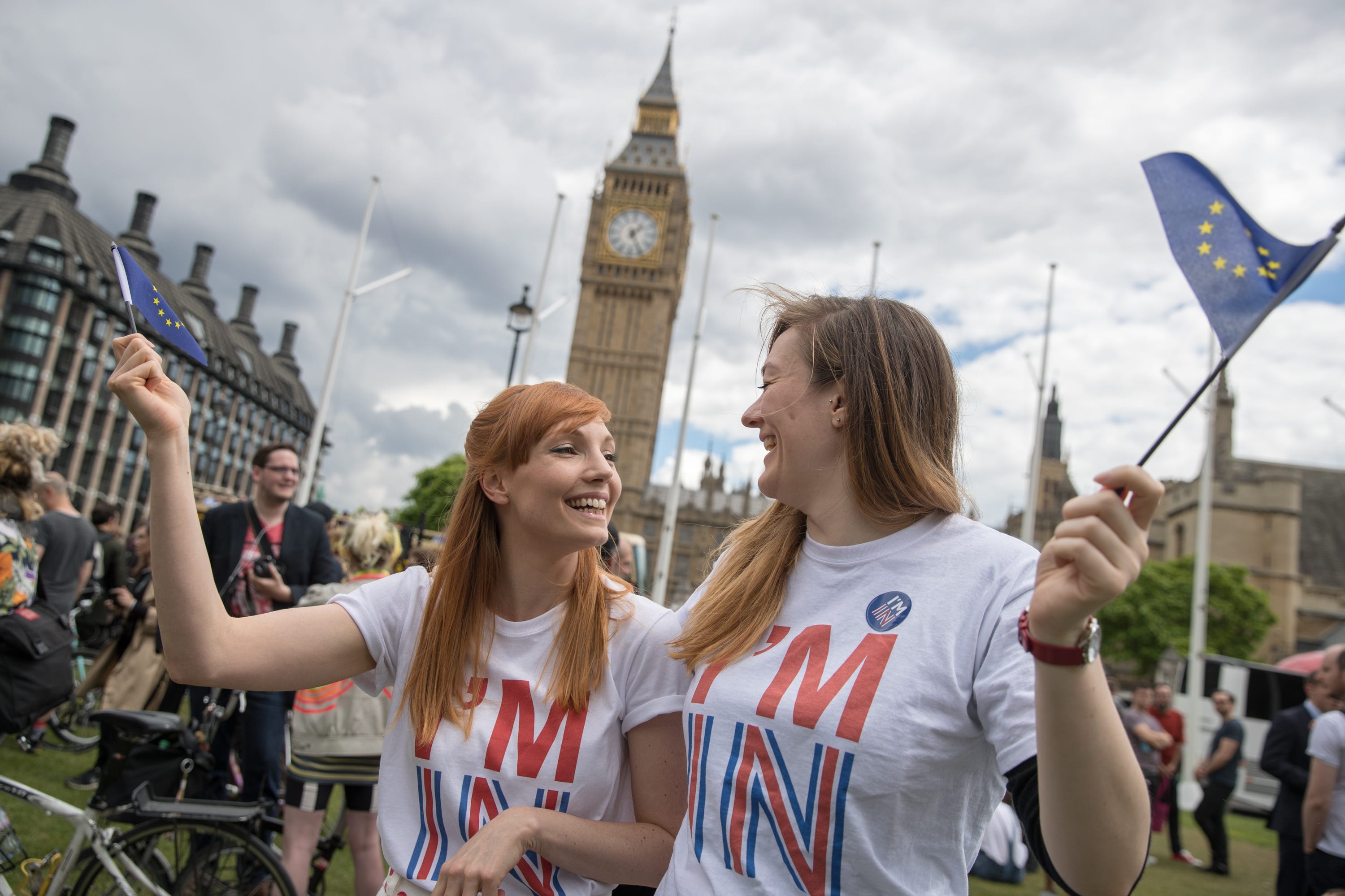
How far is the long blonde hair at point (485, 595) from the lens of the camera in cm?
193

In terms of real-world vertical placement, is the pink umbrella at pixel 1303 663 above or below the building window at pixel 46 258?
below

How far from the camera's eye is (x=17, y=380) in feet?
164

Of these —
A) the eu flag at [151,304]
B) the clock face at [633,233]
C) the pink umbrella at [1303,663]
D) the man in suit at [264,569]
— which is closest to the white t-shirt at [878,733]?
the eu flag at [151,304]

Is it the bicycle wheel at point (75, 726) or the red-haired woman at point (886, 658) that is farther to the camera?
the bicycle wheel at point (75, 726)

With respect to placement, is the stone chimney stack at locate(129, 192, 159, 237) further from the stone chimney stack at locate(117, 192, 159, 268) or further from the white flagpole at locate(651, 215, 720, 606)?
the white flagpole at locate(651, 215, 720, 606)

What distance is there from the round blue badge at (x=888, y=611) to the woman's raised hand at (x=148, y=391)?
4.22ft

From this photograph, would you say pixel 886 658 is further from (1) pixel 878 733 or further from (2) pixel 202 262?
(2) pixel 202 262

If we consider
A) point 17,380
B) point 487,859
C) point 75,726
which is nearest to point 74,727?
point 75,726

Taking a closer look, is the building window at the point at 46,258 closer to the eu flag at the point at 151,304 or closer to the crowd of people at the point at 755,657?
the eu flag at the point at 151,304

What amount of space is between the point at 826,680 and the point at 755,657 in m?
0.19

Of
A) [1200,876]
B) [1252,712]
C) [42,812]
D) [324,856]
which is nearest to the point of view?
[324,856]

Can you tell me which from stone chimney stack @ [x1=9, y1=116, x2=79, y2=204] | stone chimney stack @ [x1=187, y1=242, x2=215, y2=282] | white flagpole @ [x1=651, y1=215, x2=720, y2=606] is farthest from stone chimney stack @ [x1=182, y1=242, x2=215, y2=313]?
white flagpole @ [x1=651, y1=215, x2=720, y2=606]

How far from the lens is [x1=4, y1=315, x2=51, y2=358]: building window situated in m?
50.5

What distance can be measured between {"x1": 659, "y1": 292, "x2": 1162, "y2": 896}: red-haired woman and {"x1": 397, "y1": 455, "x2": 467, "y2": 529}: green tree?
57.1m
